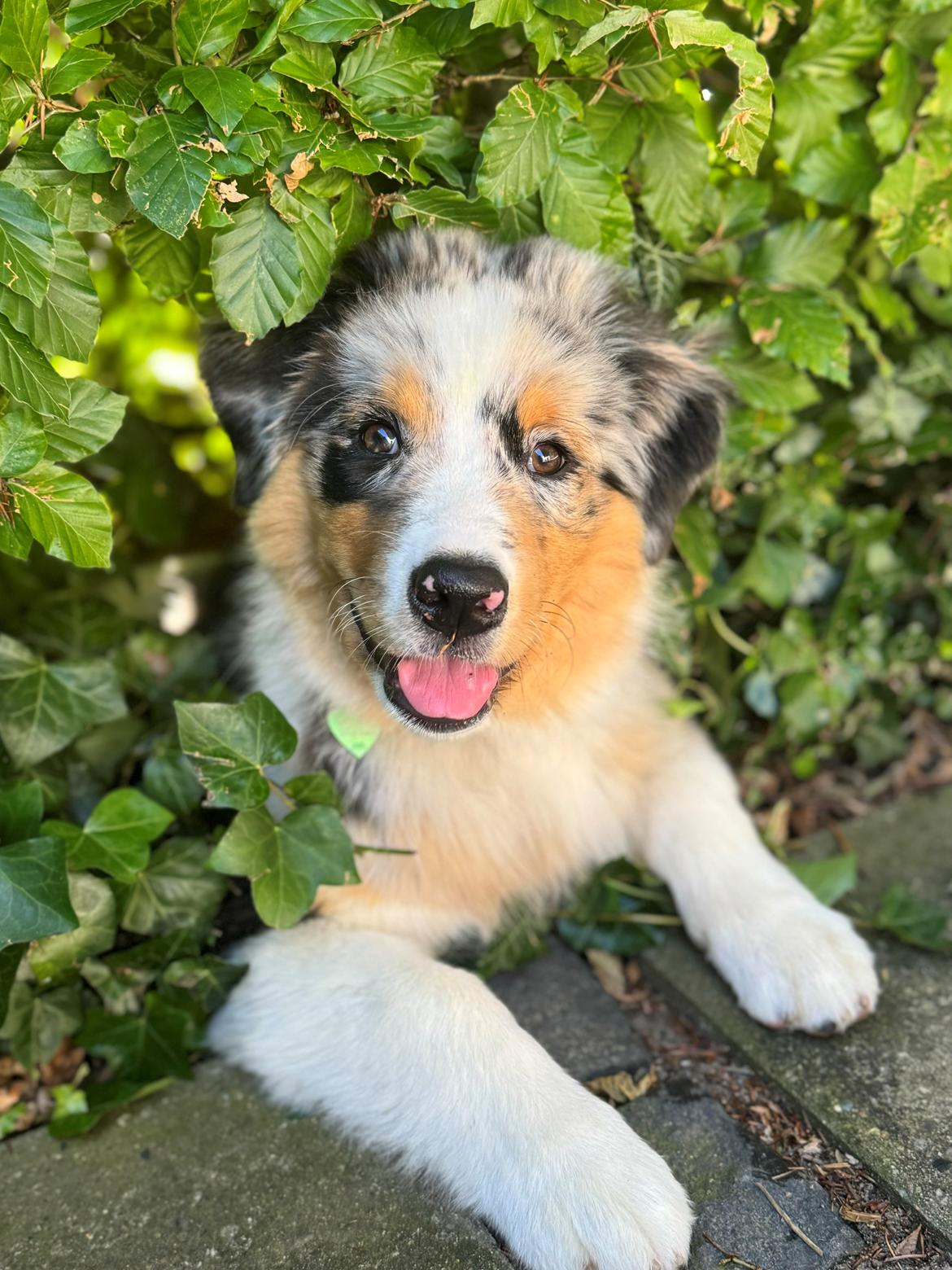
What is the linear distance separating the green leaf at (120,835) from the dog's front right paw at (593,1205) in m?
1.24

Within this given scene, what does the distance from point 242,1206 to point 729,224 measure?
9.56ft

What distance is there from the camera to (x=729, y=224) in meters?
3.07

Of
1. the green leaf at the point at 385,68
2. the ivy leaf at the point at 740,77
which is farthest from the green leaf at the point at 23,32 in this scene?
the ivy leaf at the point at 740,77

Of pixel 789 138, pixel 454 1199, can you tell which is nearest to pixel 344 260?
pixel 789 138

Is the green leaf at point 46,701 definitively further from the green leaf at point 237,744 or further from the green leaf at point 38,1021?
the green leaf at point 38,1021

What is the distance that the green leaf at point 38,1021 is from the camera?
2834 millimetres

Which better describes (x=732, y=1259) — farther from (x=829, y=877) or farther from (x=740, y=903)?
(x=829, y=877)

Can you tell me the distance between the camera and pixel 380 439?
276 centimetres

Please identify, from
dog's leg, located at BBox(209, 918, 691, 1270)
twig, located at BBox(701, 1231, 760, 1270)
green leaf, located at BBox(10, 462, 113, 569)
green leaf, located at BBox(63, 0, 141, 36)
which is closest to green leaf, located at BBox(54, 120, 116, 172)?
green leaf, located at BBox(63, 0, 141, 36)

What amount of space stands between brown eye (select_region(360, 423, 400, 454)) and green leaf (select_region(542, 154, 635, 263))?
657 mm

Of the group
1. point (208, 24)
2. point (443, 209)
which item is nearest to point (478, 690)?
point (443, 209)

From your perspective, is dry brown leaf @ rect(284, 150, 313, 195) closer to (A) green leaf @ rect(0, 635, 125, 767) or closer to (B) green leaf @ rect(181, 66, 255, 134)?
(B) green leaf @ rect(181, 66, 255, 134)

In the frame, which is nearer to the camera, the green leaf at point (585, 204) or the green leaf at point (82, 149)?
the green leaf at point (82, 149)

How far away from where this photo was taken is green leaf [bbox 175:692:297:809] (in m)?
2.59
